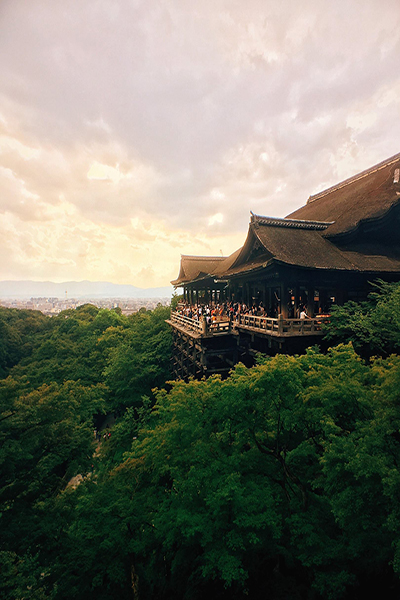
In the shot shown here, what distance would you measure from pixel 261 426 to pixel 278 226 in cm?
1156

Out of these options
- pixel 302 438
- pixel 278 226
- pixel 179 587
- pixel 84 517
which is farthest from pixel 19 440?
pixel 278 226

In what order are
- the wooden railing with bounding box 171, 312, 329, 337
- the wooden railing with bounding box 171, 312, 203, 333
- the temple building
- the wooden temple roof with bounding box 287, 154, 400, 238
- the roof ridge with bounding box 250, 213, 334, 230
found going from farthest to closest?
the wooden railing with bounding box 171, 312, 203, 333 < the wooden temple roof with bounding box 287, 154, 400, 238 < the roof ridge with bounding box 250, 213, 334, 230 < the temple building < the wooden railing with bounding box 171, 312, 329, 337

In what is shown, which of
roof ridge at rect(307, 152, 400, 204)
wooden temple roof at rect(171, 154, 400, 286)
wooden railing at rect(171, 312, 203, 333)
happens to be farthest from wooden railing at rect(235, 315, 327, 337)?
roof ridge at rect(307, 152, 400, 204)

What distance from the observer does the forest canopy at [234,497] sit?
5770 millimetres

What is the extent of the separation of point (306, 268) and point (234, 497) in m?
9.58

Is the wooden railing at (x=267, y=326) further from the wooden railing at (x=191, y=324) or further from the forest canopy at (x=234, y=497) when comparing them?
the forest canopy at (x=234, y=497)

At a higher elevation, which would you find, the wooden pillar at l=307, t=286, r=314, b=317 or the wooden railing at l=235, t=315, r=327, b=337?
the wooden pillar at l=307, t=286, r=314, b=317

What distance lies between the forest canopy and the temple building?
3.21 meters

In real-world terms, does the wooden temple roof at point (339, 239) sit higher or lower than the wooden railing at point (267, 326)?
higher

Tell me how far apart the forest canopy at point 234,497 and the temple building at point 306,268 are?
3206 millimetres

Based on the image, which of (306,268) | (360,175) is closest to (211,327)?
(306,268)

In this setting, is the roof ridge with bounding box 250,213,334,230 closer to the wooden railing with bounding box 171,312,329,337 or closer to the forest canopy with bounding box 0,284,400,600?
the wooden railing with bounding box 171,312,329,337

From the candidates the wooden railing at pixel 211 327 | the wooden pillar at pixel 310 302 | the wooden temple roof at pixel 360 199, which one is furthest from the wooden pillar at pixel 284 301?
the wooden temple roof at pixel 360 199

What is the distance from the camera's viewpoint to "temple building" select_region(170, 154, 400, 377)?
12.7m
